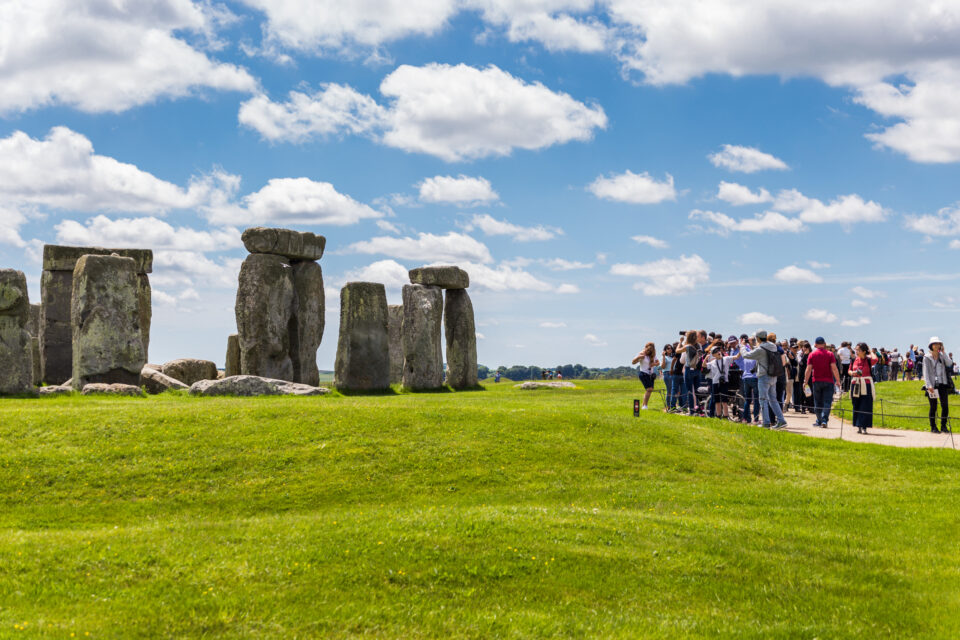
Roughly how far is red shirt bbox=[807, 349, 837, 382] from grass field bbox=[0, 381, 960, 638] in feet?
9.61

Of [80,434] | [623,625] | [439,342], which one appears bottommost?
[623,625]

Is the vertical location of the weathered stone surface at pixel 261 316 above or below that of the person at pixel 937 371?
above

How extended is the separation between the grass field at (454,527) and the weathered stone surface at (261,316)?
12397 millimetres

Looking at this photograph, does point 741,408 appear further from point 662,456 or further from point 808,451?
point 662,456

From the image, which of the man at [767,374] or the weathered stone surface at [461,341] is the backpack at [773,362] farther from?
the weathered stone surface at [461,341]

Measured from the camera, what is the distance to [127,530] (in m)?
13.3

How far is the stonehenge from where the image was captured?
3506 cm

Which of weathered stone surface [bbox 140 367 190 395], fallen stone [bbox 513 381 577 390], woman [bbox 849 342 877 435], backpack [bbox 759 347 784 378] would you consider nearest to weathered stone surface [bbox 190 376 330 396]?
weathered stone surface [bbox 140 367 190 395]

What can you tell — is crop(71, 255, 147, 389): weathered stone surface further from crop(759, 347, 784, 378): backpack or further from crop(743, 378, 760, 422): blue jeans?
crop(759, 347, 784, 378): backpack

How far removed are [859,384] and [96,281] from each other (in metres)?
24.0

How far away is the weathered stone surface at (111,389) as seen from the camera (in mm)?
27281

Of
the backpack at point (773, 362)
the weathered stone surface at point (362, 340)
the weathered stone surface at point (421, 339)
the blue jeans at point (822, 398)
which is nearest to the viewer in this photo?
the backpack at point (773, 362)

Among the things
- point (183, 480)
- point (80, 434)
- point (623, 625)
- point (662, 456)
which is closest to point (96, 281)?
point (80, 434)

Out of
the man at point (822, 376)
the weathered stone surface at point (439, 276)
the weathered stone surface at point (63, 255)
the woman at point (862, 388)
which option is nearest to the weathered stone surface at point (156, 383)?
the weathered stone surface at point (63, 255)
